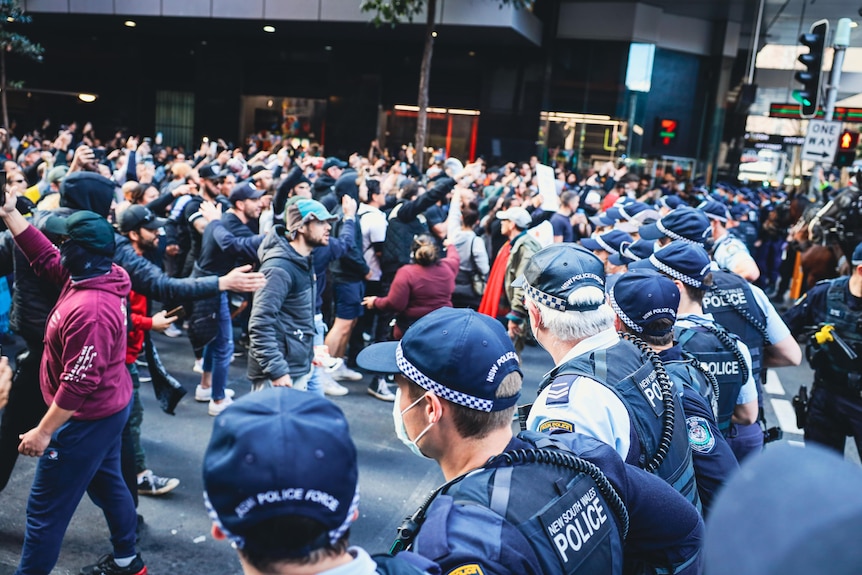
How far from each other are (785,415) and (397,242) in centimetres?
482

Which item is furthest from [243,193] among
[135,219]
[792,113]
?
[792,113]

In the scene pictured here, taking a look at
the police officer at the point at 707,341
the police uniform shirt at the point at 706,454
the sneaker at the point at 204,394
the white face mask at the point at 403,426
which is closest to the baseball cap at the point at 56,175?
the sneaker at the point at 204,394

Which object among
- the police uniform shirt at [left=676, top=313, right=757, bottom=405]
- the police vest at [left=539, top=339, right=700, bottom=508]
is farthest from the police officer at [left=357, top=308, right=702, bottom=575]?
the police uniform shirt at [left=676, top=313, right=757, bottom=405]

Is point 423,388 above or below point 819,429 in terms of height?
above

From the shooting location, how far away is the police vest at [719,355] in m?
3.58

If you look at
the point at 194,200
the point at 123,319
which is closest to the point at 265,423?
the point at 123,319

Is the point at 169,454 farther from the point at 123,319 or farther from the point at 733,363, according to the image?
the point at 733,363

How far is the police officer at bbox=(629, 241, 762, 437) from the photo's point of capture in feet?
11.8

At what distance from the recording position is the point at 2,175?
12.9 feet

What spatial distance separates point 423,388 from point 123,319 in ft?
7.77

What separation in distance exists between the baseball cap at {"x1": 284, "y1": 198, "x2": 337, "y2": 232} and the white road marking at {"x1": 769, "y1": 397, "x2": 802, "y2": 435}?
5.34 metres

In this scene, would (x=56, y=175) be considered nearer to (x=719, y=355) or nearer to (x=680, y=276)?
(x=680, y=276)

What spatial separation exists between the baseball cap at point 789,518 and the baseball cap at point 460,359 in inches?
46.3

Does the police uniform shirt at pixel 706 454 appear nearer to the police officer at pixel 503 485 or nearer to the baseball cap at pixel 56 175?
the police officer at pixel 503 485
